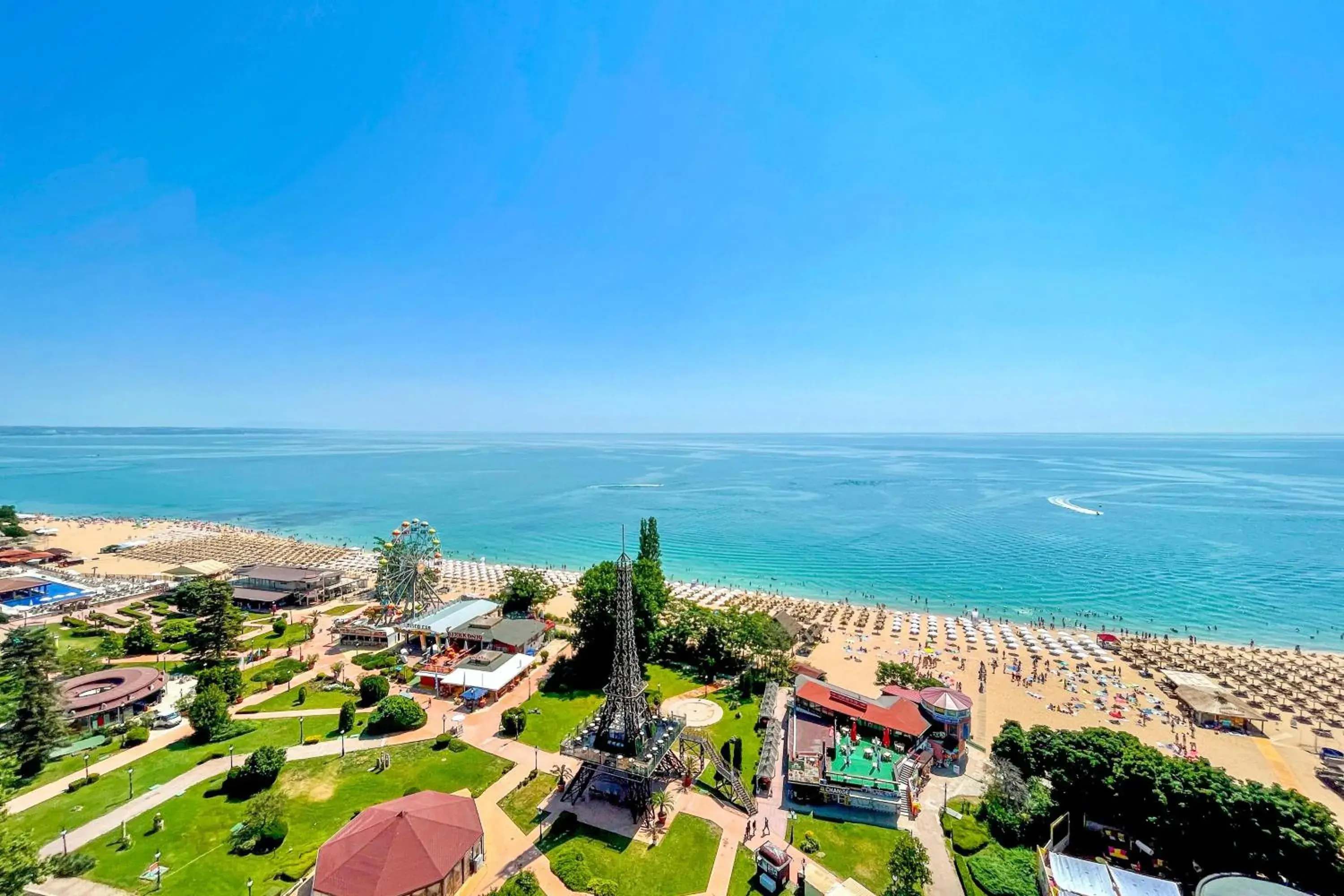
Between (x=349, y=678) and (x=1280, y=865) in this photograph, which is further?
(x=349, y=678)

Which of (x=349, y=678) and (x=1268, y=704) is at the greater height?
(x=349, y=678)

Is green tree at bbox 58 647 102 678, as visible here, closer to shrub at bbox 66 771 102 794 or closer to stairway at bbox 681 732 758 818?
shrub at bbox 66 771 102 794

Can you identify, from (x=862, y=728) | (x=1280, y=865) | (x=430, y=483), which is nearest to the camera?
(x=1280, y=865)

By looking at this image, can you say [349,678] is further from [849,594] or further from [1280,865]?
[849,594]

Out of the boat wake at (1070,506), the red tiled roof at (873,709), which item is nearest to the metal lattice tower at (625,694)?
the red tiled roof at (873,709)

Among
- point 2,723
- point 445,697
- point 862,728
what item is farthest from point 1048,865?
point 2,723

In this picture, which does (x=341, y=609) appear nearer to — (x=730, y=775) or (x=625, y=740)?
(x=625, y=740)

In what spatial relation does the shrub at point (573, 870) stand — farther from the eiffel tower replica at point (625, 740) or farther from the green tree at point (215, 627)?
the green tree at point (215, 627)
